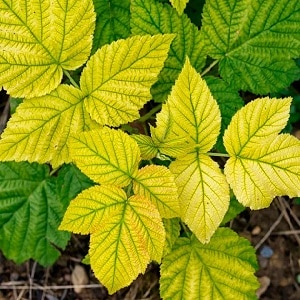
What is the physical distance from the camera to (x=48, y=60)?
182 centimetres

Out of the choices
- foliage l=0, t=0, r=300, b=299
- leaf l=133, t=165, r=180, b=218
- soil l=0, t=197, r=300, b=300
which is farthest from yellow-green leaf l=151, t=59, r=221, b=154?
soil l=0, t=197, r=300, b=300

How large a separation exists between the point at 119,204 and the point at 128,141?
20cm

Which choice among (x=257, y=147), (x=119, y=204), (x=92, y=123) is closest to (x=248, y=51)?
(x=257, y=147)

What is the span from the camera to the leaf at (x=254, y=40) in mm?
2023

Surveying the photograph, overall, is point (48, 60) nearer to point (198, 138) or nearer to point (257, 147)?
point (198, 138)

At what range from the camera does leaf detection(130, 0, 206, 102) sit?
76.8 inches

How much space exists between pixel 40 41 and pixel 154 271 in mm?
1410

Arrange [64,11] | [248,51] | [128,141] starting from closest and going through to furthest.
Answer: [128,141] → [64,11] → [248,51]

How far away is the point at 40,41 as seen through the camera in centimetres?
179

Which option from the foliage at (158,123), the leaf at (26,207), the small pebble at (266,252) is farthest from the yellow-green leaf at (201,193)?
the small pebble at (266,252)

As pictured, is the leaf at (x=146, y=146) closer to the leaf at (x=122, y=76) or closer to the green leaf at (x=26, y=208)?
the leaf at (x=122, y=76)

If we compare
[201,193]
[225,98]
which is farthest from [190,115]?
[225,98]

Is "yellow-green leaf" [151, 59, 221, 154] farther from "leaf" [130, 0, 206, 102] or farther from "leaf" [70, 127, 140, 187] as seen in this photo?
"leaf" [130, 0, 206, 102]

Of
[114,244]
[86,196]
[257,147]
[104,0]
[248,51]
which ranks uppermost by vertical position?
[104,0]
